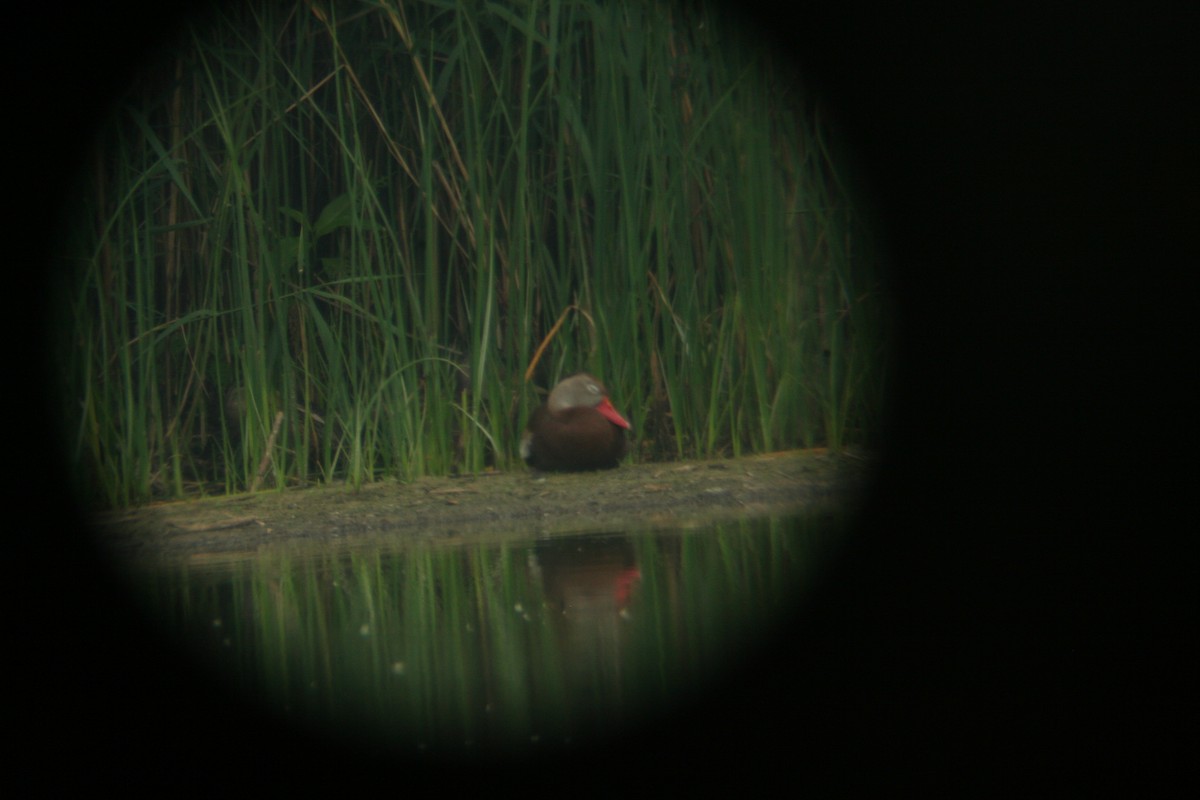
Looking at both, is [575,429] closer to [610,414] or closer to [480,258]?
[610,414]

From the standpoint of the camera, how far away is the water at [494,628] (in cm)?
168

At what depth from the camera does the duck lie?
379 centimetres

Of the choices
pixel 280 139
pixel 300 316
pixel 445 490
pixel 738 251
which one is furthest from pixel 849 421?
pixel 280 139

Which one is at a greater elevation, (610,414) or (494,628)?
(610,414)

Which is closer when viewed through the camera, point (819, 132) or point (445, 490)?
point (445, 490)

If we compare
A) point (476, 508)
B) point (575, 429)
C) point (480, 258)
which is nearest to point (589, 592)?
point (476, 508)

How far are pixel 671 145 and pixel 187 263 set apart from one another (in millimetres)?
1741

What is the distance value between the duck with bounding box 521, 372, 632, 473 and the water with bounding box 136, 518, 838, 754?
861 millimetres

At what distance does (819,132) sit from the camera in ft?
13.6

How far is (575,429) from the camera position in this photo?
3771mm

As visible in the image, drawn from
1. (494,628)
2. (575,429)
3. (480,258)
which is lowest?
(494,628)

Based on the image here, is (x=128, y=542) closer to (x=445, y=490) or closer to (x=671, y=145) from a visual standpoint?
(x=445, y=490)

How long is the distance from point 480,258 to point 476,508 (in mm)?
864

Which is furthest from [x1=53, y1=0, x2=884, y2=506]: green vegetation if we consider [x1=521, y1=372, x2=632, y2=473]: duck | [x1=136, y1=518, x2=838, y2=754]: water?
[x1=136, y1=518, x2=838, y2=754]: water
